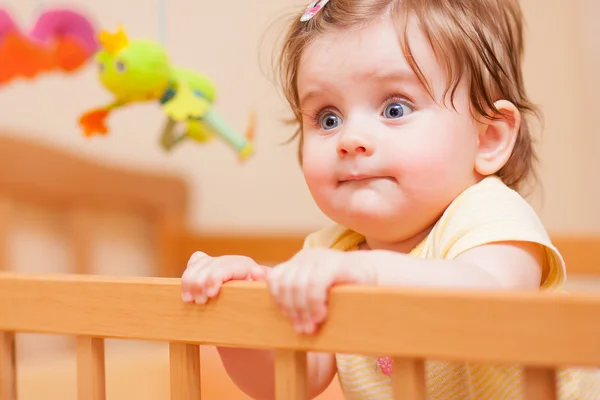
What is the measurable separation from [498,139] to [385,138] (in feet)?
0.47

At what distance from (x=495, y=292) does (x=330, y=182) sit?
27 cm

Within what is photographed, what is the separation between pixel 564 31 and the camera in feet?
5.61

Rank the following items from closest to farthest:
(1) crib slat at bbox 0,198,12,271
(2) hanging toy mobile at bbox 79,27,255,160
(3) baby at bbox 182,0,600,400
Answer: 1. (3) baby at bbox 182,0,600,400
2. (2) hanging toy mobile at bbox 79,27,255,160
3. (1) crib slat at bbox 0,198,12,271

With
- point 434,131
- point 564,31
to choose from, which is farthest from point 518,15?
point 564,31

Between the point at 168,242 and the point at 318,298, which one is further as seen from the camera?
the point at 168,242

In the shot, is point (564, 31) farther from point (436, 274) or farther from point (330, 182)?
point (436, 274)

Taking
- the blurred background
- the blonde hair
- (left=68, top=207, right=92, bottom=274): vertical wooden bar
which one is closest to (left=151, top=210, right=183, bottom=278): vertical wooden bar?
the blurred background

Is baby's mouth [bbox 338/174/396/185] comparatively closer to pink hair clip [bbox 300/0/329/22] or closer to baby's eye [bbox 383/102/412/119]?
baby's eye [bbox 383/102/412/119]

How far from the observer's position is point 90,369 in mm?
680

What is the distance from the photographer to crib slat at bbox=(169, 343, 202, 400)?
65 centimetres

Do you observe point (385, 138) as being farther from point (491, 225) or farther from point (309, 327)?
point (309, 327)

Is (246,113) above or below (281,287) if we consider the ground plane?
above


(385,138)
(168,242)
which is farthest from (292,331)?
(168,242)

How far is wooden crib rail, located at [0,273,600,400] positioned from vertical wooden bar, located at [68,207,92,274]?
2.35 ft
